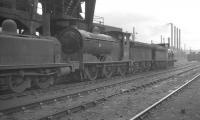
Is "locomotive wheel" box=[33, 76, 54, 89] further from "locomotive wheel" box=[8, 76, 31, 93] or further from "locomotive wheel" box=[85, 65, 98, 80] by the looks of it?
"locomotive wheel" box=[85, 65, 98, 80]

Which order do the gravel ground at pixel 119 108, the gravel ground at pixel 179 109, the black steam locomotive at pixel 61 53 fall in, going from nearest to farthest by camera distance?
the gravel ground at pixel 119 108, the gravel ground at pixel 179 109, the black steam locomotive at pixel 61 53

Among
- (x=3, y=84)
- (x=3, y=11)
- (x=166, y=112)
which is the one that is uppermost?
(x=3, y=11)

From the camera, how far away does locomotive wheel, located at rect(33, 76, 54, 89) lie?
39.7ft

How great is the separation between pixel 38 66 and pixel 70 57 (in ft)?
16.9

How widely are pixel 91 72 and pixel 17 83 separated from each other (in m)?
7.33

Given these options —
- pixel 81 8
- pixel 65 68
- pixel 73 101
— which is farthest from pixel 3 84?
pixel 81 8

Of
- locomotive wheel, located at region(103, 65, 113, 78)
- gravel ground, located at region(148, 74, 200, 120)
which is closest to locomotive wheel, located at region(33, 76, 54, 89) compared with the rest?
gravel ground, located at region(148, 74, 200, 120)

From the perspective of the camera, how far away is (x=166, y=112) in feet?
27.9

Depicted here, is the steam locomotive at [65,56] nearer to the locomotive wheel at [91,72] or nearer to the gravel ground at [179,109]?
the locomotive wheel at [91,72]

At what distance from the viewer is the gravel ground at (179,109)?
789cm

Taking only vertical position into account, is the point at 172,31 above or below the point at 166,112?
above

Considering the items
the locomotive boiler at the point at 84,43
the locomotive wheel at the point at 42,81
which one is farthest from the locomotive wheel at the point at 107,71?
the locomotive wheel at the point at 42,81

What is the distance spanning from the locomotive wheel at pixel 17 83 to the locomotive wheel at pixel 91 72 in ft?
19.6

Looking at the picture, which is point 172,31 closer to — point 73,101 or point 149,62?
point 149,62
